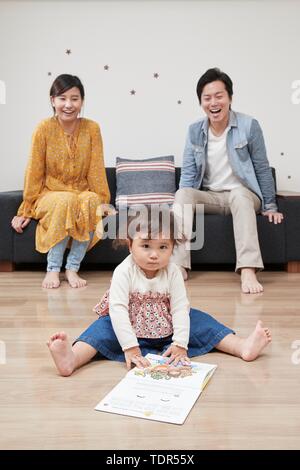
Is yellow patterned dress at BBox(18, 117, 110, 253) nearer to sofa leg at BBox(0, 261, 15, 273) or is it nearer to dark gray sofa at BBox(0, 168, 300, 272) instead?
dark gray sofa at BBox(0, 168, 300, 272)

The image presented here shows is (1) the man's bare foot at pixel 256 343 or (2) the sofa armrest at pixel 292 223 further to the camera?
(2) the sofa armrest at pixel 292 223

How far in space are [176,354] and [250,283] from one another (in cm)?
106

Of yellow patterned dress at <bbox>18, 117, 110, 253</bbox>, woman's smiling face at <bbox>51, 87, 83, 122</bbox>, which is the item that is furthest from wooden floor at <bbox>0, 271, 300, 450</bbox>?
woman's smiling face at <bbox>51, 87, 83, 122</bbox>

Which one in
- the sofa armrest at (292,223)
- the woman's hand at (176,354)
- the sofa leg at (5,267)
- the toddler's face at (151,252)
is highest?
the toddler's face at (151,252)

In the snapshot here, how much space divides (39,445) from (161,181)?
2400 millimetres

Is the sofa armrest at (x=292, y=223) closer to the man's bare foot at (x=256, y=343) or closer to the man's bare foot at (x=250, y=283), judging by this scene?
the man's bare foot at (x=250, y=283)

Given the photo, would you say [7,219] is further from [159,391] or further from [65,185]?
[159,391]

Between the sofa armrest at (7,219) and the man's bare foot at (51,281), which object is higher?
the sofa armrest at (7,219)

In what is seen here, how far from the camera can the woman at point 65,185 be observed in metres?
2.65

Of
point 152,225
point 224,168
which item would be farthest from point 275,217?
point 152,225

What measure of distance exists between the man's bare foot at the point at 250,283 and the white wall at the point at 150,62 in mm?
1279

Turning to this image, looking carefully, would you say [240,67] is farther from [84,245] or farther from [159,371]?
[159,371]

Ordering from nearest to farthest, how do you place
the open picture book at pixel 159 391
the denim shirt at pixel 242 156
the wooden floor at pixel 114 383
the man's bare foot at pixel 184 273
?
the wooden floor at pixel 114 383 < the open picture book at pixel 159 391 < the man's bare foot at pixel 184 273 < the denim shirt at pixel 242 156

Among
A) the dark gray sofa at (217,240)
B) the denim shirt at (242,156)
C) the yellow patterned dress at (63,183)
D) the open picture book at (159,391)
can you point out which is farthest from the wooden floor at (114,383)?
the denim shirt at (242,156)
